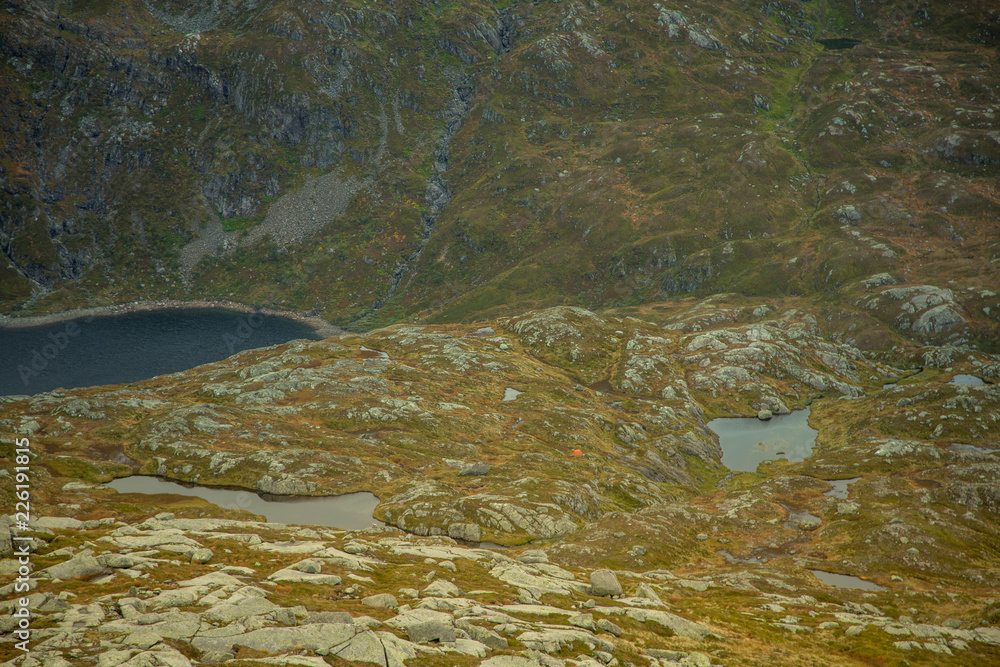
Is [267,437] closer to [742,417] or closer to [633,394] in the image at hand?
[633,394]

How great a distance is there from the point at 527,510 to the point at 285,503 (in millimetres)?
39281

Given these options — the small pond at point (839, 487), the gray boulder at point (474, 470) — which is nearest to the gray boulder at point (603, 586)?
the gray boulder at point (474, 470)

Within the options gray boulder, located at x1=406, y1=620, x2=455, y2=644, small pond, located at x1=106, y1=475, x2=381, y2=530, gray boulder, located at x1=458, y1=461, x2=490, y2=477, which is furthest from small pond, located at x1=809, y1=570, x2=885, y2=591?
small pond, located at x1=106, y1=475, x2=381, y2=530

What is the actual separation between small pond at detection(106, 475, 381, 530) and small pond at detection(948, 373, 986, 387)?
169m

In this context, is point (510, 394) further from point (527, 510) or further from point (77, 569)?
point (77, 569)

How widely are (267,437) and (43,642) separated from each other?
3384 inches

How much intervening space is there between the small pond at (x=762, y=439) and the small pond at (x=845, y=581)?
58.6 metres

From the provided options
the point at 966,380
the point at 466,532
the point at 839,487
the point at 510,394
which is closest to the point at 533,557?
the point at 466,532

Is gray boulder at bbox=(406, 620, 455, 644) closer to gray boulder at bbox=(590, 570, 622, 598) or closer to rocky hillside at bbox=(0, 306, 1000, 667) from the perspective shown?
rocky hillside at bbox=(0, 306, 1000, 667)

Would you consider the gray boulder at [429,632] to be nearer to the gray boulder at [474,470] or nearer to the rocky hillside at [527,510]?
the rocky hillside at [527,510]

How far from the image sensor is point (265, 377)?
14825 cm

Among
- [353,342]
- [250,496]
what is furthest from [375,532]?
[353,342]

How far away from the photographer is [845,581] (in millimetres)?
81938

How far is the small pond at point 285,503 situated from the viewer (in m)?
89.2
